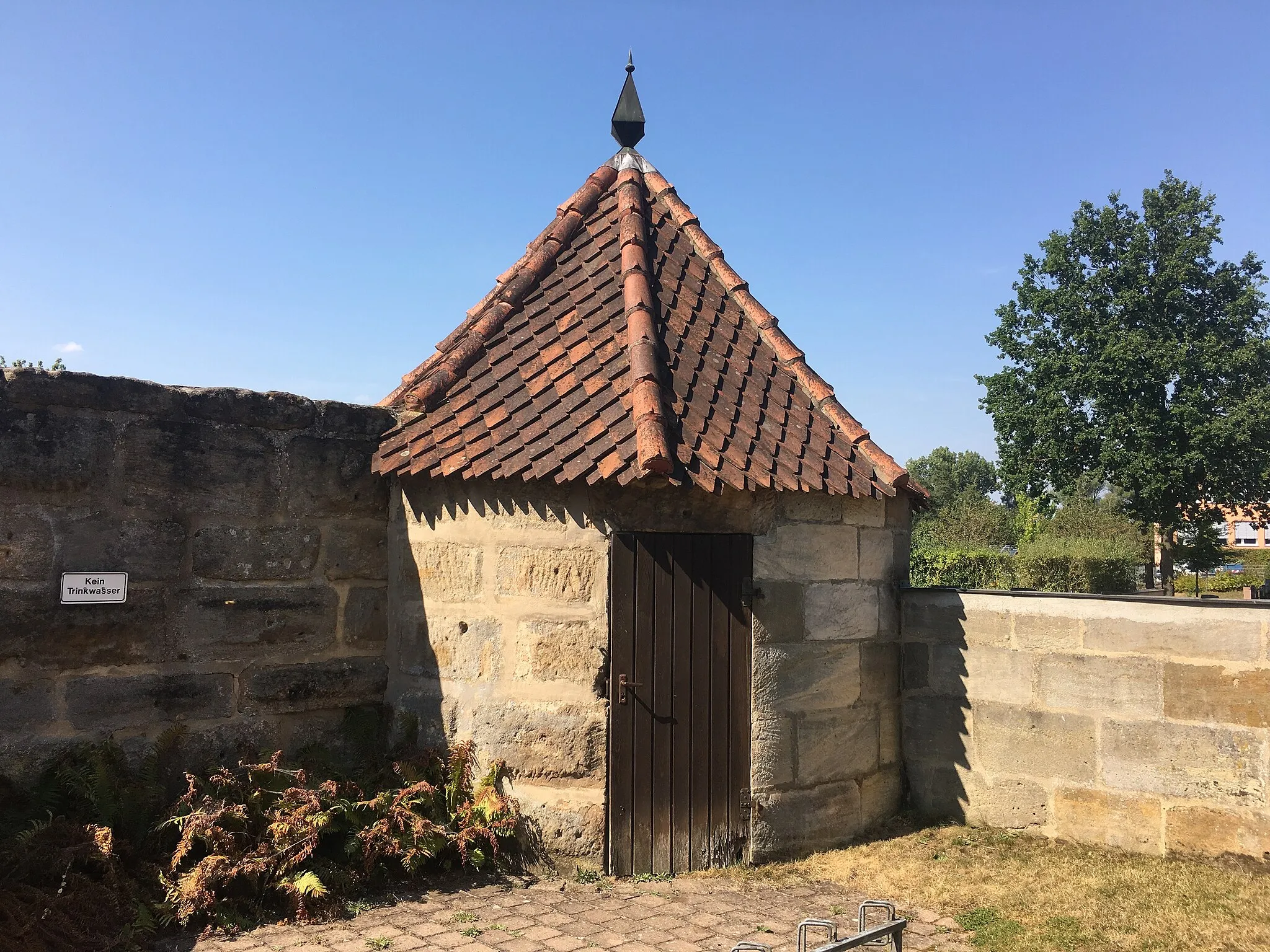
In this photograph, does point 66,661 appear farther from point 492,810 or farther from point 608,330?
point 608,330

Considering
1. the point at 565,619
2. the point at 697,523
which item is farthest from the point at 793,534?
the point at 565,619

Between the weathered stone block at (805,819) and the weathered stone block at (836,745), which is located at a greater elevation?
the weathered stone block at (836,745)

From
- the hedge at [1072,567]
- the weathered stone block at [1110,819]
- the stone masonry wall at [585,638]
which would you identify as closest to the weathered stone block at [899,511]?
the stone masonry wall at [585,638]

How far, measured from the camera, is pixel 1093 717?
5973 mm

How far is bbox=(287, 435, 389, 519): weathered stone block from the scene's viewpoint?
5.90m

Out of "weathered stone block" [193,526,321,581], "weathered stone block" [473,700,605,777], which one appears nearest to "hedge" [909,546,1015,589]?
"weathered stone block" [473,700,605,777]

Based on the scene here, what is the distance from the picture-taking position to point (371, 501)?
6.19 meters

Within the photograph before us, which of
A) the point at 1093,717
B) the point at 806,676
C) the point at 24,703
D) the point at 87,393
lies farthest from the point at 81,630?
the point at 1093,717

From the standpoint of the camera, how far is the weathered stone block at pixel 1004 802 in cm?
618

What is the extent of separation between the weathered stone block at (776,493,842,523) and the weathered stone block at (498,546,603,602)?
4.19 ft

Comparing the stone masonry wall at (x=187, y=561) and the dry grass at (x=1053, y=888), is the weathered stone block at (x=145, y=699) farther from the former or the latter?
the dry grass at (x=1053, y=888)

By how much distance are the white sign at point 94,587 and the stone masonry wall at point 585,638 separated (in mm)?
1612

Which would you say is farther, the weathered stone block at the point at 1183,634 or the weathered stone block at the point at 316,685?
the weathered stone block at the point at 316,685

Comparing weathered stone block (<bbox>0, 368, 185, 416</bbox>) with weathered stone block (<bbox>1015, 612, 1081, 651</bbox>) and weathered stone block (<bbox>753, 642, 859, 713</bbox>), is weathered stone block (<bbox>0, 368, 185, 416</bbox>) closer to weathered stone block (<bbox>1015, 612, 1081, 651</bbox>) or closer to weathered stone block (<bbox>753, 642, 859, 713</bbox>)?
weathered stone block (<bbox>753, 642, 859, 713</bbox>)
